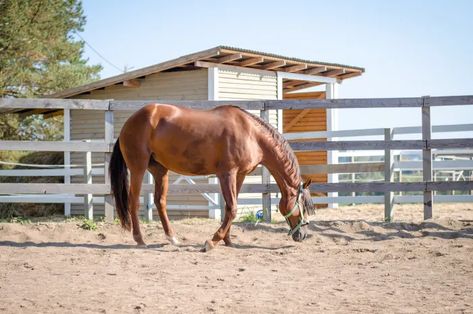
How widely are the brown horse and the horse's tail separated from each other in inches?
0.4

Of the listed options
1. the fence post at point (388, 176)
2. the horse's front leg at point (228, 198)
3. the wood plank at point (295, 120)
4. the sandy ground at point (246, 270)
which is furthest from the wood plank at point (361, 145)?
the wood plank at point (295, 120)

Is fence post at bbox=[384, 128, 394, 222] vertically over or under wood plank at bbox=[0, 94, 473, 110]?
under

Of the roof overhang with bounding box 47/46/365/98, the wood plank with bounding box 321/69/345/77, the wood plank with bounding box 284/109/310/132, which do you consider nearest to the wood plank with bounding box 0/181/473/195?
the roof overhang with bounding box 47/46/365/98

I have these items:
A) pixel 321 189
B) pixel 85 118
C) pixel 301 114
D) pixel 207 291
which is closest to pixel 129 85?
pixel 85 118

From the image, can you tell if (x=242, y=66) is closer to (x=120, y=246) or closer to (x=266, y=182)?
(x=266, y=182)

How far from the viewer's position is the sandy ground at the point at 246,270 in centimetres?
389

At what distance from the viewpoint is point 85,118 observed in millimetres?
15250

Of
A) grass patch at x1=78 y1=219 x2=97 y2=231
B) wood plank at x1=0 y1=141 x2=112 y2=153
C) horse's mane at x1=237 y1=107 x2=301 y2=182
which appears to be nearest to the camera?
horse's mane at x1=237 y1=107 x2=301 y2=182

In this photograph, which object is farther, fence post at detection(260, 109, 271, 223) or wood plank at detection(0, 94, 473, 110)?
fence post at detection(260, 109, 271, 223)

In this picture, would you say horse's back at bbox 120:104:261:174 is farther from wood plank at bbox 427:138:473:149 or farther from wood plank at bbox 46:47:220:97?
wood plank at bbox 46:47:220:97

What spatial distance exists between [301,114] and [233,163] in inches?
421

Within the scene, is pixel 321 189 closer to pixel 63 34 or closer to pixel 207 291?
pixel 207 291

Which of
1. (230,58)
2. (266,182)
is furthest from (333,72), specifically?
(266,182)

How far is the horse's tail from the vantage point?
674 centimetres
